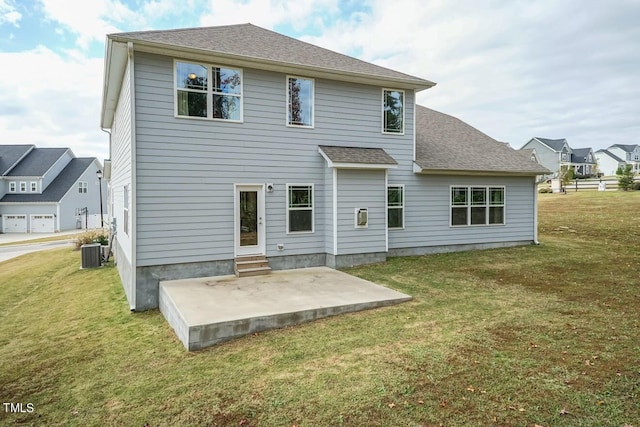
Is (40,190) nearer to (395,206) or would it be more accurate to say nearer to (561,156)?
(395,206)

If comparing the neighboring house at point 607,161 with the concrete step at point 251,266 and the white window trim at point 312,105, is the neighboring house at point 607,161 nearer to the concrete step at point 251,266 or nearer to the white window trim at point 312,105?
the white window trim at point 312,105

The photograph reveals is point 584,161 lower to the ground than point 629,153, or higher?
lower

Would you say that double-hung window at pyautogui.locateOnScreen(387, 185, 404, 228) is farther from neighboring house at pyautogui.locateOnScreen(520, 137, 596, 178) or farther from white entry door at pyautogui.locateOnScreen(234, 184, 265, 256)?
neighboring house at pyautogui.locateOnScreen(520, 137, 596, 178)

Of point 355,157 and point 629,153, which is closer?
point 355,157

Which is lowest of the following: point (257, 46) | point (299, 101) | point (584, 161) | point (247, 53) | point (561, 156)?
point (299, 101)

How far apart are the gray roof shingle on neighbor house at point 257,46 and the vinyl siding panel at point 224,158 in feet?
1.53

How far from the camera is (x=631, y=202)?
75.0 feet

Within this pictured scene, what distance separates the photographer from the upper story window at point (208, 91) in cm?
827

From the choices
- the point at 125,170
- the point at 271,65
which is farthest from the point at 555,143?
the point at 125,170

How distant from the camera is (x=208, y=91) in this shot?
28.0ft

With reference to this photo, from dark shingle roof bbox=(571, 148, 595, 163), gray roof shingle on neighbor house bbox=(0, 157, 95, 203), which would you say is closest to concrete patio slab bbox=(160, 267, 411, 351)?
gray roof shingle on neighbor house bbox=(0, 157, 95, 203)

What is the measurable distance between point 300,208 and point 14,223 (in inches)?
1446

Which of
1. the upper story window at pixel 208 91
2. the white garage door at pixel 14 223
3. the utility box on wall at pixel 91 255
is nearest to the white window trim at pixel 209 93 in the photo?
the upper story window at pixel 208 91

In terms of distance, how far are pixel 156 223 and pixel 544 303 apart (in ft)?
26.1
